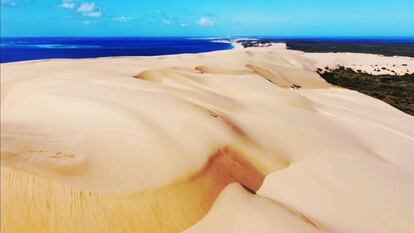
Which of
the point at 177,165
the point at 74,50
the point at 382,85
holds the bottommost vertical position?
the point at 74,50

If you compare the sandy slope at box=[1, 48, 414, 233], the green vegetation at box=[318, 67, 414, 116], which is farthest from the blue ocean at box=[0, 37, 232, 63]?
the sandy slope at box=[1, 48, 414, 233]

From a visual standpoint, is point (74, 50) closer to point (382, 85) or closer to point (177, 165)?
point (382, 85)

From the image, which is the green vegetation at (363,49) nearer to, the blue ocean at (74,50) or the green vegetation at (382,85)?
the blue ocean at (74,50)

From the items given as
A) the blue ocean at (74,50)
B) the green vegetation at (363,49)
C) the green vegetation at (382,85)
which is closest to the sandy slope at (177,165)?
the green vegetation at (382,85)

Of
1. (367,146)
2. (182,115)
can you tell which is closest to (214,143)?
(182,115)

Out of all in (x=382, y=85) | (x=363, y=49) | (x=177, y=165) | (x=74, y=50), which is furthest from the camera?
(x=363, y=49)

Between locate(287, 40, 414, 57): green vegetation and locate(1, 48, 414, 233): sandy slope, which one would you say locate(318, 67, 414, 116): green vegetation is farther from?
locate(287, 40, 414, 57): green vegetation

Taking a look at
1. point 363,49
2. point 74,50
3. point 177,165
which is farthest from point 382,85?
point 363,49
